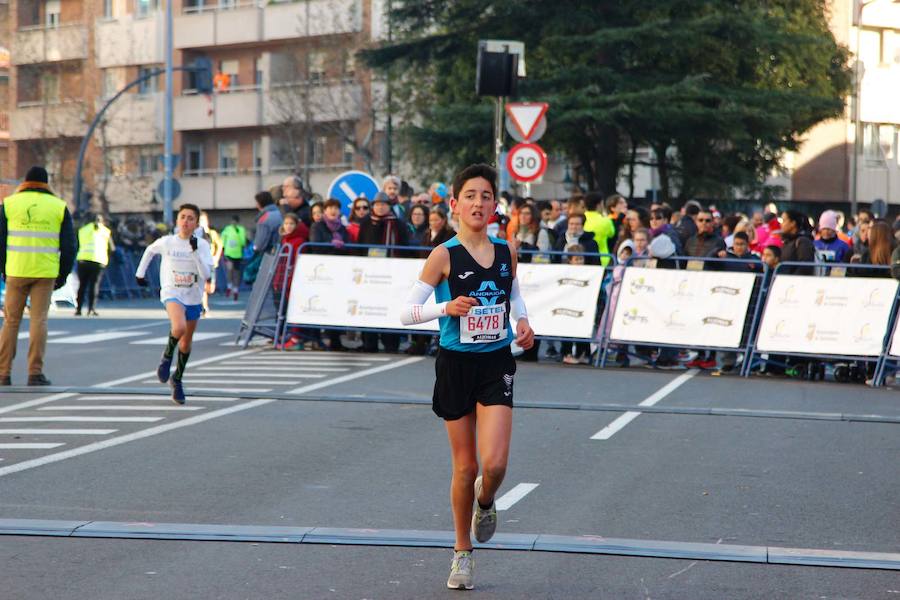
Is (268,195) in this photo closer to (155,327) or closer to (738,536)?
(155,327)

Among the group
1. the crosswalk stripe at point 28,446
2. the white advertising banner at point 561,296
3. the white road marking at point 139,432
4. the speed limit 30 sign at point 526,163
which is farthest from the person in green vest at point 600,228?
the crosswalk stripe at point 28,446

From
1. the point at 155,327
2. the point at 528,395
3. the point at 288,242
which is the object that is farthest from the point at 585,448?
the point at 155,327

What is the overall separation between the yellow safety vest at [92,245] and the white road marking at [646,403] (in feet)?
43.2

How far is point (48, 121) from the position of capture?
67.6 meters

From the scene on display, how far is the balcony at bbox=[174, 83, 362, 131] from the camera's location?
61.0 metres

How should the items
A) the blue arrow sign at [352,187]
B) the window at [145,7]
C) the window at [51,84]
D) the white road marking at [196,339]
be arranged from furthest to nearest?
→ the window at [51,84] < the window at [145,7] < the blue arrow sign at [352,187] < the white road marking at [196,339]

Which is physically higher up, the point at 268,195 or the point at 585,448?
the point at 268,195

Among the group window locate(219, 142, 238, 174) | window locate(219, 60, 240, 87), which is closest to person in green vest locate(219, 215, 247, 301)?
window locate(219, 60, 240, 87)

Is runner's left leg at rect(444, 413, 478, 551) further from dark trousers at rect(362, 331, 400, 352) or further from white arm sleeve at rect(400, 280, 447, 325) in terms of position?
dark trousers at rect(362, 331, 400, 352)

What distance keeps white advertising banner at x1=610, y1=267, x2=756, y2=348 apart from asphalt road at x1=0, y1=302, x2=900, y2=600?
2.52ft

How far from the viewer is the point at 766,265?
61.5 ft

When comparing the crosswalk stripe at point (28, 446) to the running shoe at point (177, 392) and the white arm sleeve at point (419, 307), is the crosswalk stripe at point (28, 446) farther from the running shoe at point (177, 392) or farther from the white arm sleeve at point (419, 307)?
the white arm sleeve at point (419, 307)

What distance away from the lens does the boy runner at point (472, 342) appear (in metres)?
7.25

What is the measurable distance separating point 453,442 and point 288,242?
13793mm
